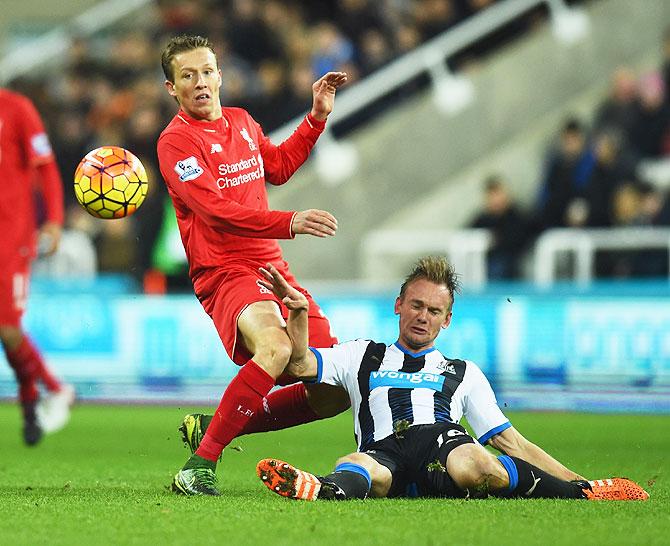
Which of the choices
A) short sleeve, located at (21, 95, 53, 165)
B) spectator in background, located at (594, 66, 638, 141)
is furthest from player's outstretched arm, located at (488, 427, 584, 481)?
spectator in background, located at (594, 66, 638, 141)

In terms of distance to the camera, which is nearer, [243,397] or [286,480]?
[286,480]

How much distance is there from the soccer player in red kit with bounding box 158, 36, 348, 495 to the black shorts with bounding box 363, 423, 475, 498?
1.95 ft

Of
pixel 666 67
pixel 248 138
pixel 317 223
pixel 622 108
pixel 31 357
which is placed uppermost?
pixel 666 67

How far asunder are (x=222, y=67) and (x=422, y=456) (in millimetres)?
10767

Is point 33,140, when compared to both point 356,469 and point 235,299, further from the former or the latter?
point 356,469

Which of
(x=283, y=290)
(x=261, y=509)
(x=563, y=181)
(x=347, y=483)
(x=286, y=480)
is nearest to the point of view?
(x=261, y=509)

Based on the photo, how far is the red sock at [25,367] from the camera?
9.09 m

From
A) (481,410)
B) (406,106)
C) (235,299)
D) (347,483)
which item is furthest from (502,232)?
(347,483)

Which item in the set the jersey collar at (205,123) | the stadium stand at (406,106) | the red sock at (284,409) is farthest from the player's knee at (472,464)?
the stadium stand at (406,106)

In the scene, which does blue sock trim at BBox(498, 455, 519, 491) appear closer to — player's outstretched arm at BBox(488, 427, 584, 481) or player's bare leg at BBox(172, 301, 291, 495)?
player's outstretched arm at BBox(488, 427, 584, 481)

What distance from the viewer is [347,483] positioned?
5.66m

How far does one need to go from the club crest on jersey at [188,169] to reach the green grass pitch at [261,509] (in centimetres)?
143

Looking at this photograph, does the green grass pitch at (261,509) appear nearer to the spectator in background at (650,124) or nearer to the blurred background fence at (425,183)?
the blurred background fence at (425,183)

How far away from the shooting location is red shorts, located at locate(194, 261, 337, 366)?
633 centimetres
